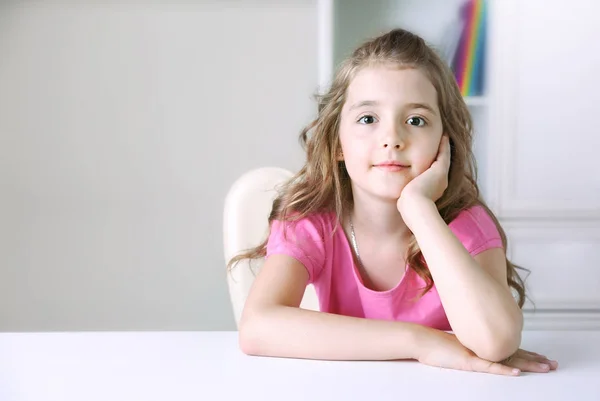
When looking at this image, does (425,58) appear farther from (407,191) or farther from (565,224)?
(565,224)

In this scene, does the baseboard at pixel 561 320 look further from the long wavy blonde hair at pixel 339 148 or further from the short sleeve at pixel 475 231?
the short sleeve at pixel 475 231

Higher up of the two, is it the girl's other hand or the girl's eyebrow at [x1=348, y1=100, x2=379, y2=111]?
the girl's eyebrow at [x1=348, y1=100, x2=379, y2=111]

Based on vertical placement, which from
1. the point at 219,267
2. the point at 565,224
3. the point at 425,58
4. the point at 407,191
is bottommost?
the point at 219,267

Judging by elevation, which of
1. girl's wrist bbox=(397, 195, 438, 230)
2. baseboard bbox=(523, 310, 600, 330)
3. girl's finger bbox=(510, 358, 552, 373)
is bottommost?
baseboard bbox=(523, 310, 600, 330)

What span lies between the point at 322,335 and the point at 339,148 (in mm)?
500

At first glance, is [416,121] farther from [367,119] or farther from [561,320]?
[561,320]

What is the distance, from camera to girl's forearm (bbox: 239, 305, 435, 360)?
91 centimetres

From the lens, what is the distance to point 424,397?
0.75m

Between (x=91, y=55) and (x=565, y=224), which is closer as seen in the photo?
(x=565, y=224)

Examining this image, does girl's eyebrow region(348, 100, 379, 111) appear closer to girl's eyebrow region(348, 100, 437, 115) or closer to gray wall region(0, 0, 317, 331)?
girl's eyebrow region(348, 100, 437, 115)

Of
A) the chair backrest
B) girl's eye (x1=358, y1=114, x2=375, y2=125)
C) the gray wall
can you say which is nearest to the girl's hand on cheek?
girl's eye (x1=358, y1=114, x2=375, y2=125)

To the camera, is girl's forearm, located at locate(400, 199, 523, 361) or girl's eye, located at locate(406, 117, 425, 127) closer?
girl's forearm, located at locate(400, 199, 523, 361)

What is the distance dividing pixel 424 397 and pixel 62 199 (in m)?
2.02

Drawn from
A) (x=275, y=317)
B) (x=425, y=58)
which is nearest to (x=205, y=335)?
(x=275, y=317)
